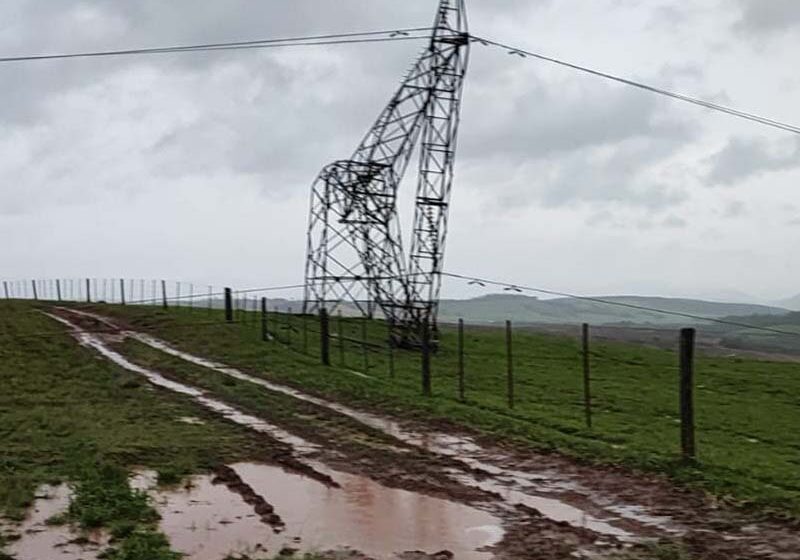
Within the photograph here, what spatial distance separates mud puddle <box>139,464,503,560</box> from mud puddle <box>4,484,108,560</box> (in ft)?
2.24

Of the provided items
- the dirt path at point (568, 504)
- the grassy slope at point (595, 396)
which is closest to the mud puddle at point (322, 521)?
the dirt path at point (568, 504)

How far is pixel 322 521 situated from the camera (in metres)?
9.30

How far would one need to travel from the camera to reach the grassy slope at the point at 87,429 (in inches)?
452

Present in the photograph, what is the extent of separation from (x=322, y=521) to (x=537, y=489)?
2914 millimetres

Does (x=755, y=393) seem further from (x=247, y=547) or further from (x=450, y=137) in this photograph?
(x=247, y=547)

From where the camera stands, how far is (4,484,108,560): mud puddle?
7.88 m

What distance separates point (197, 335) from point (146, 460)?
68.7 feet

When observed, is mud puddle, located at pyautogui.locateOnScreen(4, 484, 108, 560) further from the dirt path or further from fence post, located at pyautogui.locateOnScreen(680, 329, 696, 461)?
fence post, located at pyautogui.locateOnScreen(680, 329, 696, 461)

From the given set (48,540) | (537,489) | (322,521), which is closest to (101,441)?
(48,540)

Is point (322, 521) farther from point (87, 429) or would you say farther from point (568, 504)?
point (87, 429)

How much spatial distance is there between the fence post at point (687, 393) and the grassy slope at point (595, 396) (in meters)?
0.30

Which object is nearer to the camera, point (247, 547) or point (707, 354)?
point (247, 547)

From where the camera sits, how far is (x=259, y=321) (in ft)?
123

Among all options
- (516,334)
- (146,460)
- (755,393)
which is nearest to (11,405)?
(146,460)
